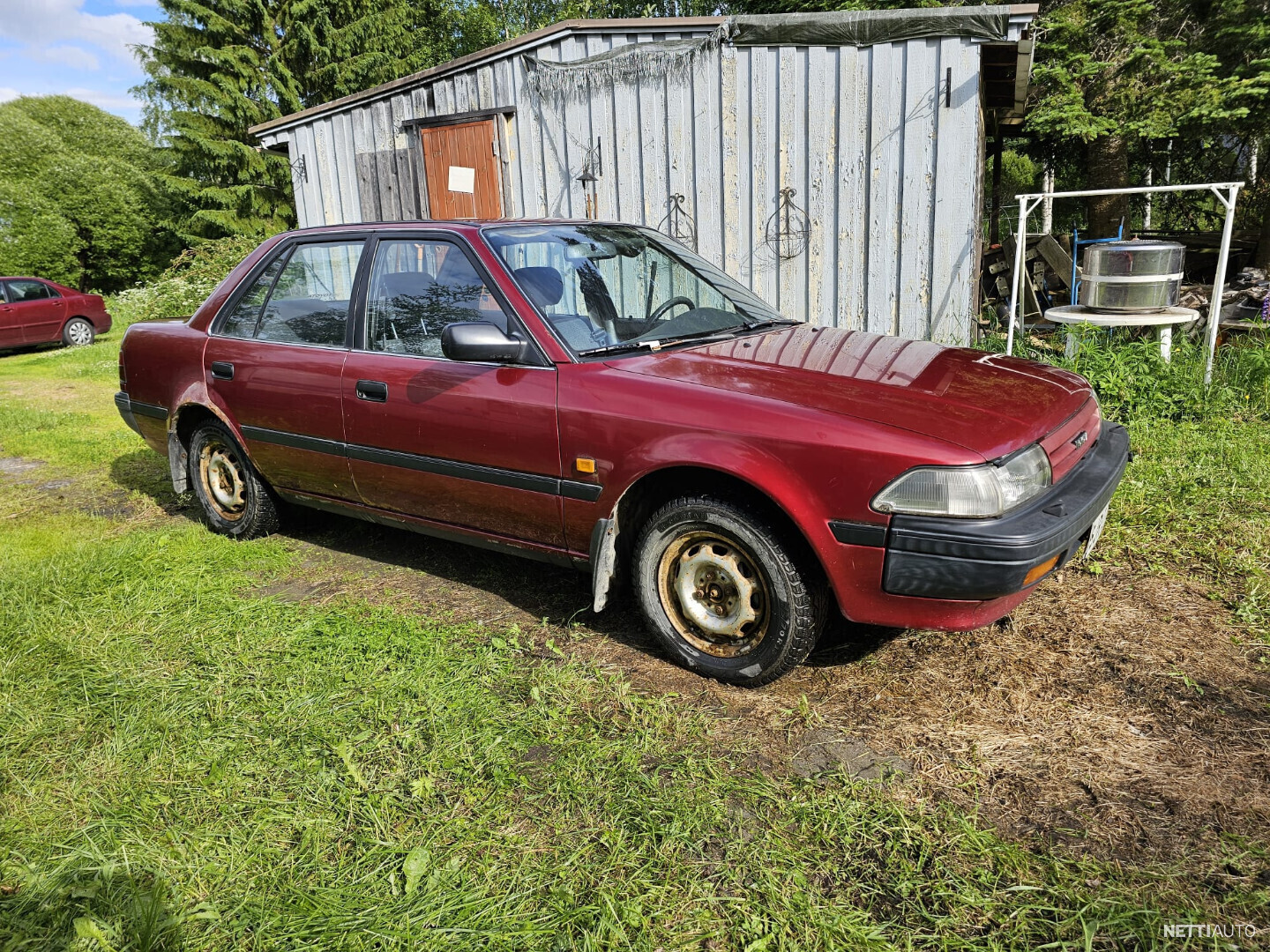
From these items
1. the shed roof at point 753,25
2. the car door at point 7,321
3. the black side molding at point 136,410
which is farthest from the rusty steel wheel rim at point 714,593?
the car door at point 7,321

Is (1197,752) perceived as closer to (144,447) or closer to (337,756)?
(337,756)

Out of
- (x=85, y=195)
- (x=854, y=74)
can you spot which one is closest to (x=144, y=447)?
(x=854, y=74)

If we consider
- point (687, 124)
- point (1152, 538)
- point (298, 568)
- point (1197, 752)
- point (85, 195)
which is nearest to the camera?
point (1197, 752)

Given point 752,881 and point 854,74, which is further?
point 854,74

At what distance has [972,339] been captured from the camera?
7125mm

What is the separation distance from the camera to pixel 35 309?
15.9m

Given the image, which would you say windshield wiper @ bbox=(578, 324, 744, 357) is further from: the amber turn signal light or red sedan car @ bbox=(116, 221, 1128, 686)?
the amber turn signal light

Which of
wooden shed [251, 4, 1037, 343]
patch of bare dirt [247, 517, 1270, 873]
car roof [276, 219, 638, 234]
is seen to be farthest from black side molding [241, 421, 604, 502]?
wooden shed [251, 4, 1037, 343]

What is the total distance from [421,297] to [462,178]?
600cm

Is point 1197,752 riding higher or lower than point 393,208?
lower

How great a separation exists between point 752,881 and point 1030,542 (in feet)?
4.24

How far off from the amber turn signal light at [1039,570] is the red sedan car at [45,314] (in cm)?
1823

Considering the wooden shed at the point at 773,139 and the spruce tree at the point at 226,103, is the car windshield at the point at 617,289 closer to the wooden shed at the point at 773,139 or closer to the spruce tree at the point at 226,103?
the wooden shed at the point at 773,139

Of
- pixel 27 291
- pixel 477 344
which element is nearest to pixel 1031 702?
pixel 477 344
